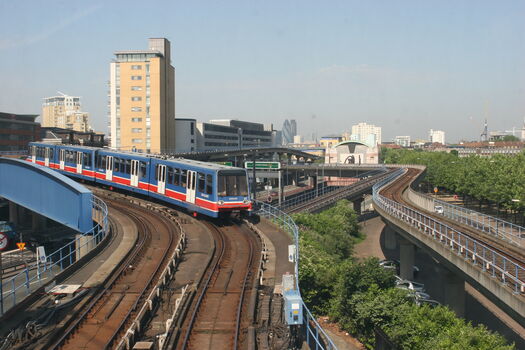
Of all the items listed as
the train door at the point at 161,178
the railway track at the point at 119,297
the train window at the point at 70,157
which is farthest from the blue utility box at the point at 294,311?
the train window at the point at 70,157

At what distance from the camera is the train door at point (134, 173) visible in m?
32.7

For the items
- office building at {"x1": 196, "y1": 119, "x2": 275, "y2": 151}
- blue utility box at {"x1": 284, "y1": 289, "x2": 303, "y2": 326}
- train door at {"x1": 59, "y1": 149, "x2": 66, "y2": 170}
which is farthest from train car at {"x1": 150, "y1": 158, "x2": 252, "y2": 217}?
office building at {"x1": 196, "y1": 119, "x2": 275, "y2": 151}

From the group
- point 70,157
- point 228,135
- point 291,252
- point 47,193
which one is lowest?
point 291,252

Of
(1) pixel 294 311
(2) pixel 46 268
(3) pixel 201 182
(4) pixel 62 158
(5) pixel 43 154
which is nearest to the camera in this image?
(1) pixel 294 311

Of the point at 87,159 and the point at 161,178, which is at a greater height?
the point at 87,159

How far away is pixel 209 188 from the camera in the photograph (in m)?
26.1

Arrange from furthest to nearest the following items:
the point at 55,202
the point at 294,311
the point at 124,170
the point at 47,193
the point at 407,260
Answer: the point at 407,260, the point at 124,170, the point at 47,193, the point at 55,202, the point at 294,311

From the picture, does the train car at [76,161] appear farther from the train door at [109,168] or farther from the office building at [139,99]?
the office building at [139,99]

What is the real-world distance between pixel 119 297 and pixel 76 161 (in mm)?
→ 25752

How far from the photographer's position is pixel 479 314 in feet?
92.6

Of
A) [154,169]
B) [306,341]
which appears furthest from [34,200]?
[306,341]

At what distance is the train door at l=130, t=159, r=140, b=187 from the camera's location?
32.7m

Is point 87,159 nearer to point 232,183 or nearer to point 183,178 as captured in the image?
point 183,178

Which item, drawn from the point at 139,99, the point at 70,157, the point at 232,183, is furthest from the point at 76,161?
the point at 139,99
